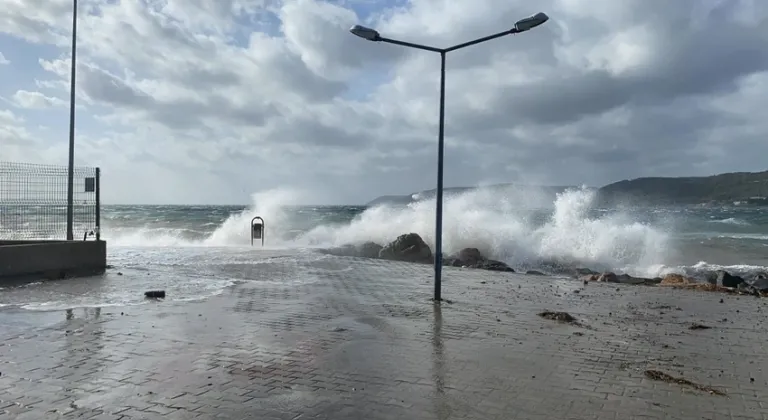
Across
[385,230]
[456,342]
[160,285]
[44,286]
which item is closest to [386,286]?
[160,285]

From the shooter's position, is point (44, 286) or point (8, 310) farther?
point (44, 286)

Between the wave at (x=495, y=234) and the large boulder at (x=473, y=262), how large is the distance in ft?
12.1

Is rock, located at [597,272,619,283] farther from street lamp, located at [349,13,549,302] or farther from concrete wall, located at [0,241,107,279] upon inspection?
concrete wall, located at [0,241,107,279]

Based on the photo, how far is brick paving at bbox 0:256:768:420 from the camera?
5238 mm

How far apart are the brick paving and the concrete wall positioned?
4.82 meters

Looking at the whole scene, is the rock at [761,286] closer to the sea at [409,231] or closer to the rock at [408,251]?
the sea at [409,231]

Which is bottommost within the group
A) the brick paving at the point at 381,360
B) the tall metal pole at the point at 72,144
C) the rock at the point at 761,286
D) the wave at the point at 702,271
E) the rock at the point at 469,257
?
the wave at the point at 702,271

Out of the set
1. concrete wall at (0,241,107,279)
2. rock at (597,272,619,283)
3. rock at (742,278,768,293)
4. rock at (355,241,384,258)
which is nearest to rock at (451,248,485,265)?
rock at (355,241,384,258)

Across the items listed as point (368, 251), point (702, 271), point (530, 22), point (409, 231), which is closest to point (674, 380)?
point (530, 22)

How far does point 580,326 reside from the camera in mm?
9234

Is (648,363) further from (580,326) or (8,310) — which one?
(8,310)

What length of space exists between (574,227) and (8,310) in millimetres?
25072

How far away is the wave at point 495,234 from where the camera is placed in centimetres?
2683

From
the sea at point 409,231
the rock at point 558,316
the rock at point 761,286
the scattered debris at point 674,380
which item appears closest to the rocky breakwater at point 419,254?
the sea at point 409,231
